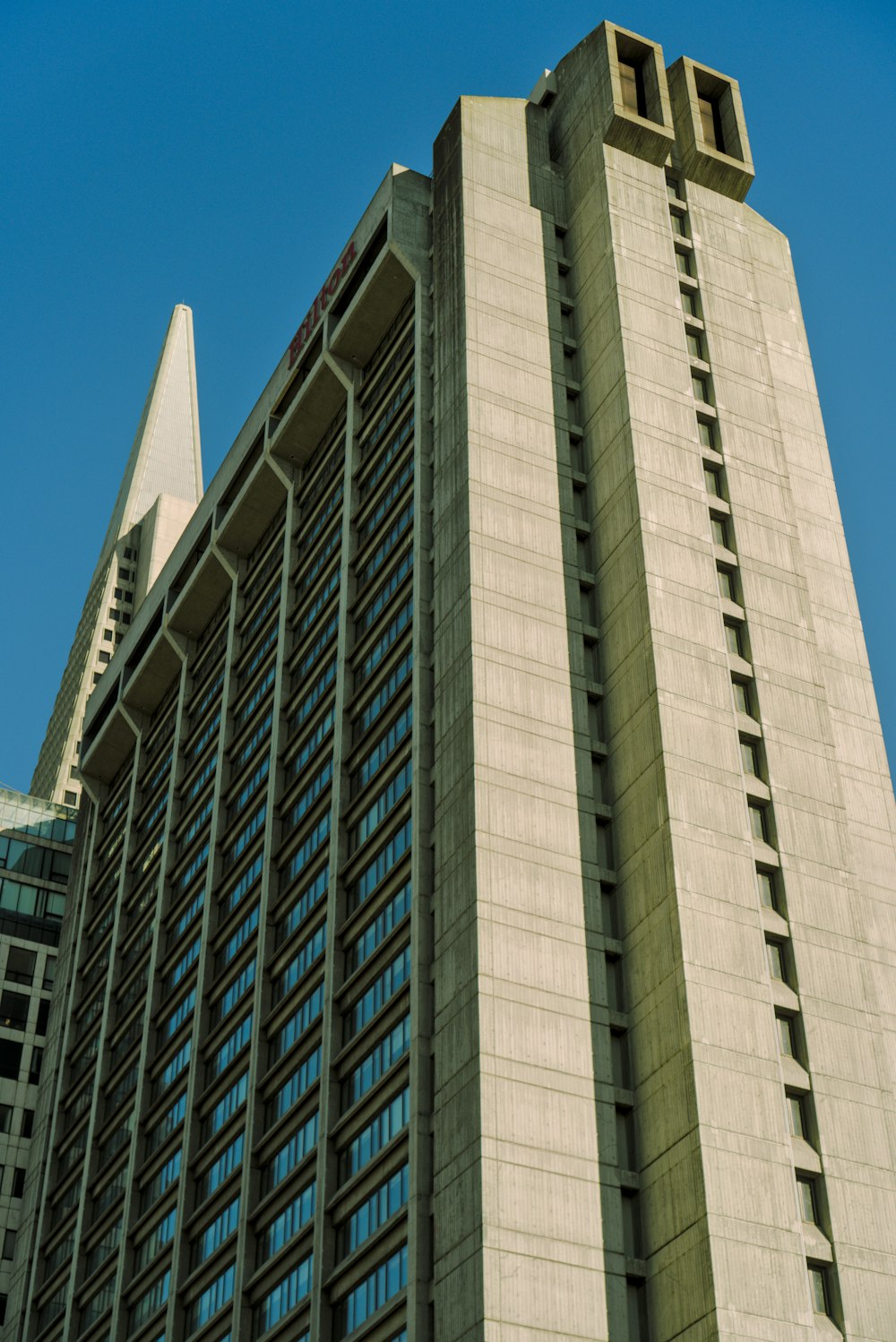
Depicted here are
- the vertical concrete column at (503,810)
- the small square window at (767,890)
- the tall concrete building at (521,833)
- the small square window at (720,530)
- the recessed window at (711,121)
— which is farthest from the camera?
the recessed window at (711,121)

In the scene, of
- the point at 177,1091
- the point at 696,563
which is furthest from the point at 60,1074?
the point at 696,563

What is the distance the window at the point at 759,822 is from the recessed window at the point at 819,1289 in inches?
700

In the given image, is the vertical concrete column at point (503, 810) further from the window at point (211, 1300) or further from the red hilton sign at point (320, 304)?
the window at point (211, 1300)

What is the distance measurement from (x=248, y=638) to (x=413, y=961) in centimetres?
4650

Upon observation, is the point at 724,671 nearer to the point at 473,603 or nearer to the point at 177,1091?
the point at 473,603

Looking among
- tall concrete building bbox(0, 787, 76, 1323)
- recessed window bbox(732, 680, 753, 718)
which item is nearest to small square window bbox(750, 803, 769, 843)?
recessed window bbox(732, 680, 753, 718)

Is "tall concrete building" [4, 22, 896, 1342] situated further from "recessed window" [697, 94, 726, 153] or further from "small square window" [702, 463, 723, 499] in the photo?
"recessed window" [697, 94, 726, 153]

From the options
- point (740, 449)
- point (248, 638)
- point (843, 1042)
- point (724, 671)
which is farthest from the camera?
point (248, 638)

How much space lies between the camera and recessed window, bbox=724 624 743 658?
262 ft

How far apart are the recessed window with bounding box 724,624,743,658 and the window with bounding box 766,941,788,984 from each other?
14144 millimetres

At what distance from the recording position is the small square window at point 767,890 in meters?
72.1

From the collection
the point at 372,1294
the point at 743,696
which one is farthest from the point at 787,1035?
the point at 372,1294

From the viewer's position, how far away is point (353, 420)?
10338cm

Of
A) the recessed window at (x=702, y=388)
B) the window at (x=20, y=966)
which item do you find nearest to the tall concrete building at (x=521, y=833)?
the recessed window at (x=702, y=388)
